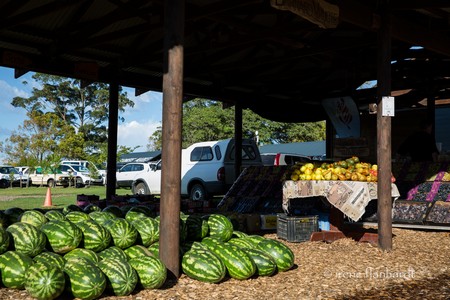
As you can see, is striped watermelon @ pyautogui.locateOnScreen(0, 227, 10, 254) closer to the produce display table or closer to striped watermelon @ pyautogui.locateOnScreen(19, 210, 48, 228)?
striped watermelon @ pyautogui.locateOnScreen(19, 210, 48, 228)

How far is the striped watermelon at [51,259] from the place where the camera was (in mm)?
4663

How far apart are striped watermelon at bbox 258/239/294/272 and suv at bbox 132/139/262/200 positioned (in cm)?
1002

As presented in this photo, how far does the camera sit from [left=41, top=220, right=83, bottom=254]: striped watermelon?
5.06m

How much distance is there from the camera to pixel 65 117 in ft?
194

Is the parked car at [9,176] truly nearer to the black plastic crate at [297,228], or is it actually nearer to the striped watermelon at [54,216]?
the black plastic crate at [297,228]

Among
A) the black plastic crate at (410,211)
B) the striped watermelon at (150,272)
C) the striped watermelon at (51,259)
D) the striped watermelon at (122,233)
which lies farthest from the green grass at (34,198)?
the striped watermelon at (150,272)

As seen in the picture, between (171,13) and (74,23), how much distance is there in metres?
5.87

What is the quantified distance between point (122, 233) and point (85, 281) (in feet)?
3.43

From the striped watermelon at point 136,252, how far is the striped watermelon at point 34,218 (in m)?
1.02

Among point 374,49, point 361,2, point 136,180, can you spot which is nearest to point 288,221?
point 361,2

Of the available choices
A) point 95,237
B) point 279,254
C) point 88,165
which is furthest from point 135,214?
point 88,165

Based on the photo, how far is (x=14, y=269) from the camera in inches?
179

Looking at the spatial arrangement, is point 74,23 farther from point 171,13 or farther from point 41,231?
point 41,231

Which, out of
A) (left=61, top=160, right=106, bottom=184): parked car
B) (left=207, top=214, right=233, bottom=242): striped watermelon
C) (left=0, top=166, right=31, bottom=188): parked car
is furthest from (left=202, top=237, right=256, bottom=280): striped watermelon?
(left=61, top=160, right=106, bottom=184): parked car
